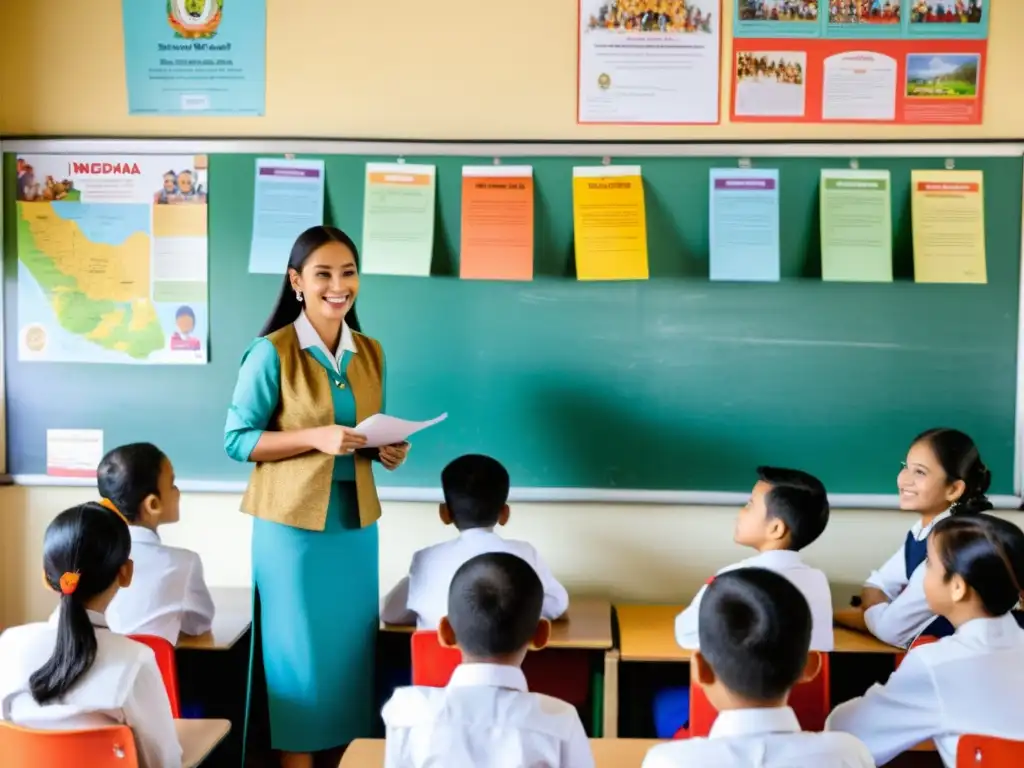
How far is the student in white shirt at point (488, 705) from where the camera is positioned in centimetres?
152

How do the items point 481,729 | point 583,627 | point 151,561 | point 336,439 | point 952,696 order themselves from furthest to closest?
1. point 583,627
2. point 151,561
3. point 336,439
4. point 952,696
5. point 481,729

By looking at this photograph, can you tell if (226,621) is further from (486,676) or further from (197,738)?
(486,676)

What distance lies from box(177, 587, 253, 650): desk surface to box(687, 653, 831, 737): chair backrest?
1.22 meters

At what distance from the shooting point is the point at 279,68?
123 inches

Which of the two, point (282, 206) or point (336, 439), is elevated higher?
point (282, 206)

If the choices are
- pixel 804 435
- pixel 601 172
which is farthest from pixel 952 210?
pixel 601 172

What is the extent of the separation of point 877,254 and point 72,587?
97.1 inches

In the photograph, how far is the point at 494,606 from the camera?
1.64 meters

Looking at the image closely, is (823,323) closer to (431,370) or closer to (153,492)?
(431,370)

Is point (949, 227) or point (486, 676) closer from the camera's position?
point (486, 676)

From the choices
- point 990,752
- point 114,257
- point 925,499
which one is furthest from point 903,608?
point 114,257

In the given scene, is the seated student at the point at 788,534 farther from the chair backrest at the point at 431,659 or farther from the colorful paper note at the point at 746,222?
the colorful paper note at the point at 746,222

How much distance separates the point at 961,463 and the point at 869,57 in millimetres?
1326

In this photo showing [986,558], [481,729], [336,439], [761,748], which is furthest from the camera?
[336,439]
